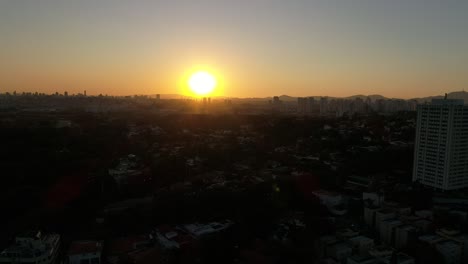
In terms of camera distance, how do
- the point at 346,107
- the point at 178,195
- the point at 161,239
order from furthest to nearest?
the point at 346,107 < the point at 178,195 < the point at 161,239

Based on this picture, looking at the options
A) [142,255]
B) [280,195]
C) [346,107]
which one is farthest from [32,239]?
[346,107]

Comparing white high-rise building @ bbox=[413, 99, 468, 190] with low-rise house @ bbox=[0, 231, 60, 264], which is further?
white high-rise building @ bbox=[413, 99, 468, 190]

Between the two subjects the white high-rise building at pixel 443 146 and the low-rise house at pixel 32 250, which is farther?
the white high-rise building at pixel 443 146

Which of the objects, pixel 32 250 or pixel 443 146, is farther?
pixel 443 146

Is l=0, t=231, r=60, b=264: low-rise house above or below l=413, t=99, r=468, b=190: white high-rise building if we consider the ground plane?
below

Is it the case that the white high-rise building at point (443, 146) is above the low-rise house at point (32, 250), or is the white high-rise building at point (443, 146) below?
above

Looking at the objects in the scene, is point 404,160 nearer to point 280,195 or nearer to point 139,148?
point 280,195

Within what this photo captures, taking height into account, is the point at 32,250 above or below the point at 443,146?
below

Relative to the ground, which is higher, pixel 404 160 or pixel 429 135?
pixel 429 135
